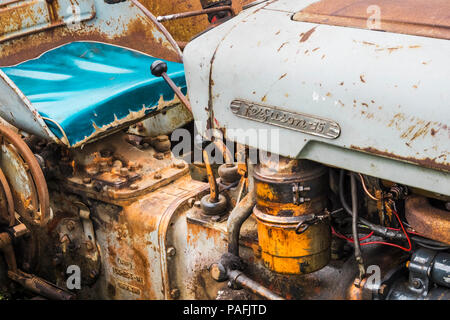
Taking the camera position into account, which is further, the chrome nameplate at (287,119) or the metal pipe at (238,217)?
the metal pipe at (238,217)

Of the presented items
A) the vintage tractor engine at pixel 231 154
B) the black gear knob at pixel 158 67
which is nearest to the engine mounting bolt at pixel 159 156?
the vintage tractor engine at pixel 231 154

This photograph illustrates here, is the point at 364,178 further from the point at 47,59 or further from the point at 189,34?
the point at 189,34

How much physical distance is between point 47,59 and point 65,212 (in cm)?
66

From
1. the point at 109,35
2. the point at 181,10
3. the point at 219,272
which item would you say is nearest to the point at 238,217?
the point at 219,272

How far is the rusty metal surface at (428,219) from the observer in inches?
58.1

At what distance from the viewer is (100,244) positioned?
2379 millimetres

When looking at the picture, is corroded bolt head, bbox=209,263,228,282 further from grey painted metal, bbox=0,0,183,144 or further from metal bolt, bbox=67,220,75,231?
grey painted metal, bbox=0,0,183,144

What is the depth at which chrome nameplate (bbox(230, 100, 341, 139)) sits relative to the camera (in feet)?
4.75

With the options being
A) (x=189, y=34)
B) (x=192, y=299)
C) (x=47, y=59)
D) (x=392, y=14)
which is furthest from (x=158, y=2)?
(x=392, y=14)

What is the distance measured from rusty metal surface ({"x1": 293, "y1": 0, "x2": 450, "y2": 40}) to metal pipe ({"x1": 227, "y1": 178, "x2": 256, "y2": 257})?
0.55 meters

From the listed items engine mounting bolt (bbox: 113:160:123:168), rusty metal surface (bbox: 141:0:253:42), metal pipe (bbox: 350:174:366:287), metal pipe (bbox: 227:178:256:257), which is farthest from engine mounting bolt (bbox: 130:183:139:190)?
rusty metal surface (bbox: 141:0:253:42)

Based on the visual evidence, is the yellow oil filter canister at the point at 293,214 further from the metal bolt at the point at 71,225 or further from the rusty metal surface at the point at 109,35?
the rusty metal surface at the point at 109,35

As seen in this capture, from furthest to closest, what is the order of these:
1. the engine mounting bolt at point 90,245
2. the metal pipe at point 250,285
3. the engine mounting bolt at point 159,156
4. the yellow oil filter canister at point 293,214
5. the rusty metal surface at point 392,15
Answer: the engine mounting bolt at point 159,156
the engine mounting bolt at point 90,245
the metal pipe at point 250,285
the yellow oil filter canister at point 293,214
the rusty metal surface at point 392,15

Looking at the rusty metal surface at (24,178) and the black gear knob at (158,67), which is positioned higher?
the black gear knob at (158,67)
